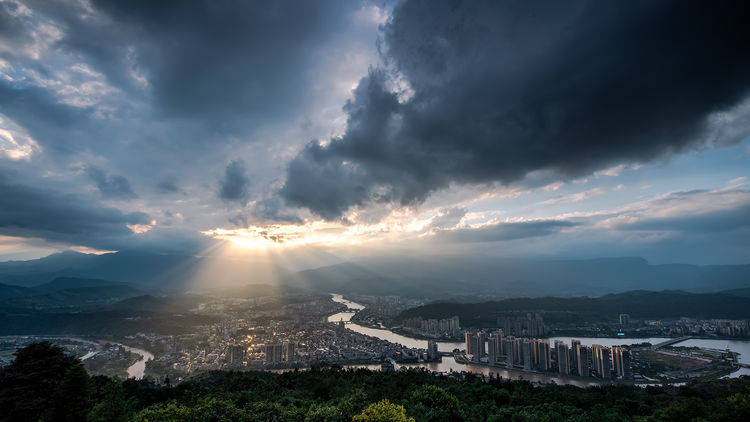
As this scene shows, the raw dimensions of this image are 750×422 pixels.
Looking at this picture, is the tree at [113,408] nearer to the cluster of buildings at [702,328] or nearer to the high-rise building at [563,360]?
the high-rise building at [563,360]

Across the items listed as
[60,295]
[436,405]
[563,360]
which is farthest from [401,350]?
[60,295]

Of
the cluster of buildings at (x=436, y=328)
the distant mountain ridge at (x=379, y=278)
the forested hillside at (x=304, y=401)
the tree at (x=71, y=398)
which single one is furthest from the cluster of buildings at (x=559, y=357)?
the distant mountain ridge at (x=379, y=278)

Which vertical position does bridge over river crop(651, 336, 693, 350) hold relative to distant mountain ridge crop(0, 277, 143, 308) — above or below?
below

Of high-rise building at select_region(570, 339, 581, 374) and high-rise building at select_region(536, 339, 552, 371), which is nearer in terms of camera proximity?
high-rise building at select_region(570, 339, 581, 374)

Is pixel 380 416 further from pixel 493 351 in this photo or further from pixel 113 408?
pixel 493 351

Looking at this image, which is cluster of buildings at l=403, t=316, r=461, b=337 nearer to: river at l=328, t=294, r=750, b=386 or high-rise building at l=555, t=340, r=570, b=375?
river at l=328, t=294, r=750, b=386

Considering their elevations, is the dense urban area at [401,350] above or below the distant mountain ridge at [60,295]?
below

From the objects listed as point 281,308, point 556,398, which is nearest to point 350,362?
point 556,398

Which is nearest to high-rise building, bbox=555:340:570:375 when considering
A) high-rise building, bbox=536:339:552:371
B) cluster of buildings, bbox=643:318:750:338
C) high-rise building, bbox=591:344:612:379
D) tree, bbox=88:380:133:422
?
high-rise building, bbox=536:339:552:371

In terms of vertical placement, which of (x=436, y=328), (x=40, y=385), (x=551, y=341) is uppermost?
(x=40, y=385)
